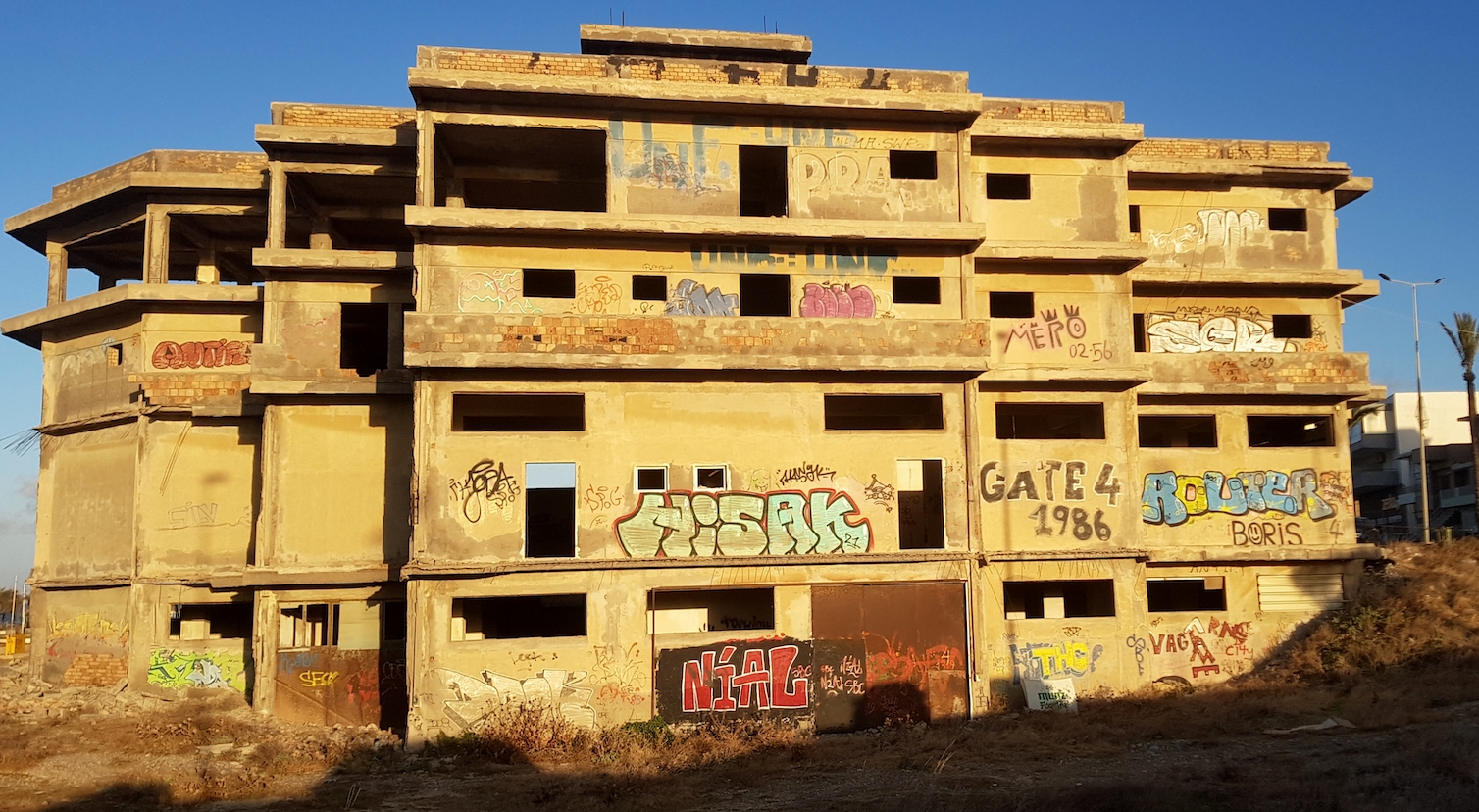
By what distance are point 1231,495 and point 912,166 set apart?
11.2 metres

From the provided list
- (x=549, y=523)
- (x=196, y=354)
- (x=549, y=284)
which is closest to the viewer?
(x=196, y=354)

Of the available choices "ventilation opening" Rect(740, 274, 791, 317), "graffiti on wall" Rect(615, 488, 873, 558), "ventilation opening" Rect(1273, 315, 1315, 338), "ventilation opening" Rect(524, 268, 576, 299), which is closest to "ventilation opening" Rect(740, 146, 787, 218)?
"ventilation opening" Rect(740, 274, 791, 317)

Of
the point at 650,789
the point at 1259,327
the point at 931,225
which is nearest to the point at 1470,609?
→ the point at 1259,327

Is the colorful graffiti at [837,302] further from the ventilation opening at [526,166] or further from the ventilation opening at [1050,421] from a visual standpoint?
the ventilation opening at [526,166]

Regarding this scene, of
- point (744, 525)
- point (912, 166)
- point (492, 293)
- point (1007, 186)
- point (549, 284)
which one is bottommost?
point (744, 525)

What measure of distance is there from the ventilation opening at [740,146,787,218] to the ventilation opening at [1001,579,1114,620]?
10.9 meters

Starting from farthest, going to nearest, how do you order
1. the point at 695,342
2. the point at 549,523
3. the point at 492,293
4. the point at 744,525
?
1. the point at 549,523
2. the point at 492,293
3. the point at 695,342
4. the point at 744,525

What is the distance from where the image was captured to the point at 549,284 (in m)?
27.9

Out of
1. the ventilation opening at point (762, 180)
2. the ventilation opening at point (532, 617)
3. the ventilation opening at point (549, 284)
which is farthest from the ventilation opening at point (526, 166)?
the ventilation opening at point (532, 617)

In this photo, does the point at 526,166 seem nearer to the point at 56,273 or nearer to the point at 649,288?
the point at 649,288

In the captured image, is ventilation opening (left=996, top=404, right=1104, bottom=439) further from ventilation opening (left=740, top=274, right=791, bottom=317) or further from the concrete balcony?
ventilation opening (left=740, top=274, right=791, bottom=317)

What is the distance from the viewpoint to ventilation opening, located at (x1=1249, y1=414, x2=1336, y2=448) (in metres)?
28.2

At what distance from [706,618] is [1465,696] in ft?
50.5

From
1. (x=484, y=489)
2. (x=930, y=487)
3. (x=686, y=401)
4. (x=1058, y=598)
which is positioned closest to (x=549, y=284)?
(x=686, y=401)
